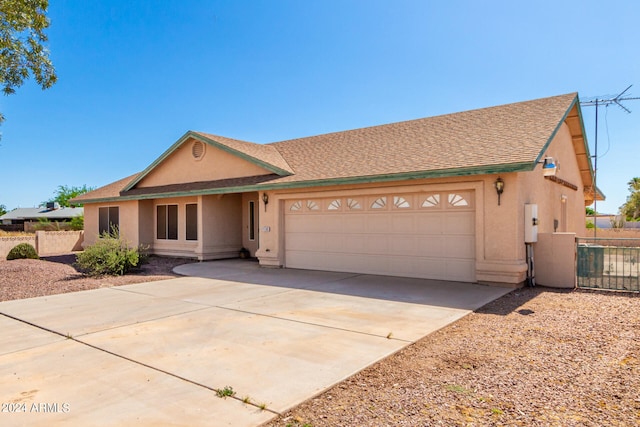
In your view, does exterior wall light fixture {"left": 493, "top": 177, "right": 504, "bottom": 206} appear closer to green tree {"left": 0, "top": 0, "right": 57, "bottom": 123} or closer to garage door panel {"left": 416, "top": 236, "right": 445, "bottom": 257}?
garage door panel {"left": 416, "top": 236, "right": 445, "bottom": 257}

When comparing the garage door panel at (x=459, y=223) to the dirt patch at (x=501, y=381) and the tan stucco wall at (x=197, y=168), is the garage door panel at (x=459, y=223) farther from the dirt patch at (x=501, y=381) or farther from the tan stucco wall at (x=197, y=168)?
the tan stucco wall at (x=197, y=168)

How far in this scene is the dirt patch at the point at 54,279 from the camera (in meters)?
10.5

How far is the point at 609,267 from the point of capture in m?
9.48

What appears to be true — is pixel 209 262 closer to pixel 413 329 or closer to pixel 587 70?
pixel 413 329

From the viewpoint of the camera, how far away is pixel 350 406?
3.85 m

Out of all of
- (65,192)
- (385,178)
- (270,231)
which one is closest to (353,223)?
(385,178)

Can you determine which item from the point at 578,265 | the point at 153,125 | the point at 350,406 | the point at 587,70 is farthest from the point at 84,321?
the point at 153,125

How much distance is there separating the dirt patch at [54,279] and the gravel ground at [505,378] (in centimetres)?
933

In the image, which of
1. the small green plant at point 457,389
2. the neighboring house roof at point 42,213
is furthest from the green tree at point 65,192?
the small green plant at point 457,389

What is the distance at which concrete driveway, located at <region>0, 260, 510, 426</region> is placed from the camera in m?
3.85

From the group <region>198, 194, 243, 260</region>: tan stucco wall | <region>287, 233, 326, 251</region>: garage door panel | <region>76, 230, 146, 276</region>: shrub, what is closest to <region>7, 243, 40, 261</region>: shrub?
<region>76, 230, 146, 276</region>: shrub

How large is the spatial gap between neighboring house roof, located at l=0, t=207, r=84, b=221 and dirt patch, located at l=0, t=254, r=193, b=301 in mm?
41850

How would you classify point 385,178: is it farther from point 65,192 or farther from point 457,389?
point 65,192

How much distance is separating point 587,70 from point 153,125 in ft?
83.9
